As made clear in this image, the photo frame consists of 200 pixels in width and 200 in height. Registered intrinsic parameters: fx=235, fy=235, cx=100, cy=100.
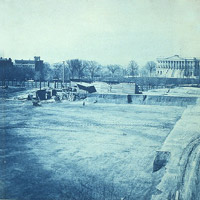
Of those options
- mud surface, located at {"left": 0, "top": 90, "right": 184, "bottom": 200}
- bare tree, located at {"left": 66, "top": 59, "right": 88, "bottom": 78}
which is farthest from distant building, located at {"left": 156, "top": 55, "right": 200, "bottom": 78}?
bare tree, located at {"left": 66, "top": 59, "right": 88, "bottom": 78}

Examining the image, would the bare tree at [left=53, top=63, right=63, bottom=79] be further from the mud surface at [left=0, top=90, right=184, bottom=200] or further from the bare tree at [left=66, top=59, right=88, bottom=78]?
the mud surface at [left=0, top=90, right=184, bottom=200]

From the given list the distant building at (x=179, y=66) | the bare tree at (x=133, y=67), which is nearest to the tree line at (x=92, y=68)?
the bare tree at (x=133, y=67)

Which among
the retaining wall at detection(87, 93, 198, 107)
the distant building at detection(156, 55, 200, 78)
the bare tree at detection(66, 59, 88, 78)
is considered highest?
the bare tree at detection(66, 59, 88, 78)

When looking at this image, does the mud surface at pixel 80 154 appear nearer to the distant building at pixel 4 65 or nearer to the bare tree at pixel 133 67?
the distant building at pixel 4 65

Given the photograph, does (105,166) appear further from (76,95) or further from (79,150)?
(76,95)

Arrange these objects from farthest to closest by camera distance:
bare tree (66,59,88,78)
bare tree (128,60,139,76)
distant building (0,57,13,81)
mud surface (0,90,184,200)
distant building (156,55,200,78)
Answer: bare tree (66,59,88,78)
bare tree (128,60,139,76)
distant building (0,57,13,81)
distant building (156,55,200,78)
mud surface (0,90,184,200)

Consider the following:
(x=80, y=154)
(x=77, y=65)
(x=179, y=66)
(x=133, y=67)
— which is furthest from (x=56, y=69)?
(x=80, y=154)

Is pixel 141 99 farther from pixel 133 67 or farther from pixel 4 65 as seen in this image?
pixel 4 65

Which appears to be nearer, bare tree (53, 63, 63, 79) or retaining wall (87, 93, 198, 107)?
retaining wall (87, 93, 198, 107)
